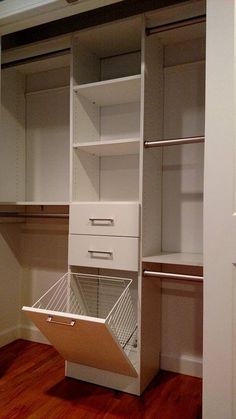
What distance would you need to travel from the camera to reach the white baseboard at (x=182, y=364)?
2027mm

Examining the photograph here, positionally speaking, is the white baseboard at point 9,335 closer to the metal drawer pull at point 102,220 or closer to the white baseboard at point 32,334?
the white baseboard at point 32,334

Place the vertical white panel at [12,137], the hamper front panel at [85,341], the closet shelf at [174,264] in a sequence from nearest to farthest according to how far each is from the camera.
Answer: the hamper front panel at [85,341] < the closet shelf at [174,264] < the vertical white panel at [12,137]

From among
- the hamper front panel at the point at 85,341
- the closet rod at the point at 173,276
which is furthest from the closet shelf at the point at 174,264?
the hamper front panel at the point at 85,341

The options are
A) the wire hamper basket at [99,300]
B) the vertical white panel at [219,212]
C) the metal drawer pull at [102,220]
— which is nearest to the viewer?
the vertical white panel at [219,212]

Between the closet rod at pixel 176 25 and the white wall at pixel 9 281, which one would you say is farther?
the white wall at pixel 9 281

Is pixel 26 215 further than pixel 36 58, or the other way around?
pixel 26 215

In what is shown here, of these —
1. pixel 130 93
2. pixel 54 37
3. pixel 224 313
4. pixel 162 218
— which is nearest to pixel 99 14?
pixel 54 37

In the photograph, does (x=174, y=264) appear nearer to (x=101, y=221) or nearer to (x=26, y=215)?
(x=101, y=221)

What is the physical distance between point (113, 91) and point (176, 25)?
496 mm

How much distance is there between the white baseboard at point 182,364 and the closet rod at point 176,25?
194cm

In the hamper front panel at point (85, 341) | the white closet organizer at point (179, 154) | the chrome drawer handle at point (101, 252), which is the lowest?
the hamper front panel at point (85, 341)

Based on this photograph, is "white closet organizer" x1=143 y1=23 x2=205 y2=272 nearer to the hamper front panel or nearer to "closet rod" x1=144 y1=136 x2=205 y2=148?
"closet rod" x1=144 y1=136 x2=205 y2=148

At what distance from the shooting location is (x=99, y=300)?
7.39ft

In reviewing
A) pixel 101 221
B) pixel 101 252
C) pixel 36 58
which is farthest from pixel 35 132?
pixel 101 252
